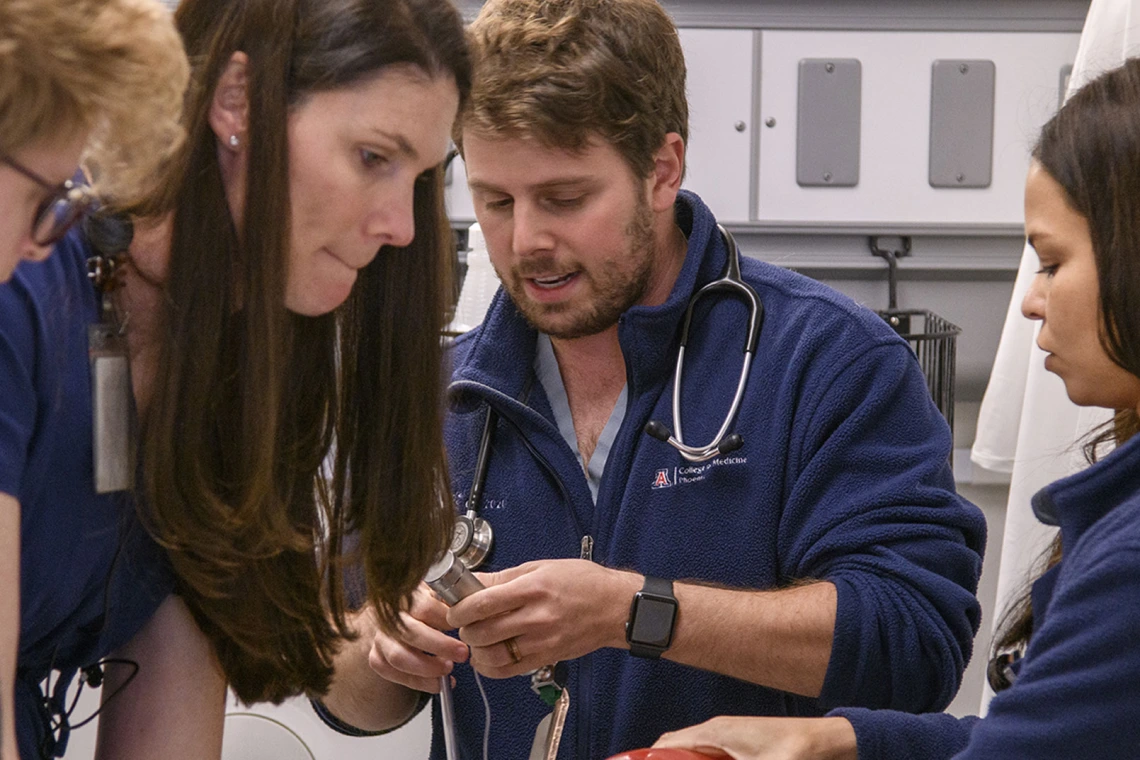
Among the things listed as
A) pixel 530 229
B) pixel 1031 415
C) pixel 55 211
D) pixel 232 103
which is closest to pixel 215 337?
pixel 232 103

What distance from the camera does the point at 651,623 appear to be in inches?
50.0

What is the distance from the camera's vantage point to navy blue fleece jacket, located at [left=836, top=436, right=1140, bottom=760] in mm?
838

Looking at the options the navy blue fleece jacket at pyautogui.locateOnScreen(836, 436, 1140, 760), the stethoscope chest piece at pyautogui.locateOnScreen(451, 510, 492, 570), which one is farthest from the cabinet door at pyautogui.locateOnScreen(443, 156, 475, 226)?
the navy blue fleece jacket at pyautogui.locateOnScreen(836, 436, 1140, 760)

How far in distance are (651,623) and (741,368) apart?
0.35 m

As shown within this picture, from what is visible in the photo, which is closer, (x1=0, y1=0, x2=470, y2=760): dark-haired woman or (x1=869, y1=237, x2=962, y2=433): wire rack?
A: (x1=0, y1=0, x2=470, y2=760): dark-haired woman

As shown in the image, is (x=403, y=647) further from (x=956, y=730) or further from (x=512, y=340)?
(x=956, y=730)

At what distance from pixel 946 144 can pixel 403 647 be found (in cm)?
145

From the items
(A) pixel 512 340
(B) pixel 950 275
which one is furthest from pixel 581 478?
(B) pixel 950 275

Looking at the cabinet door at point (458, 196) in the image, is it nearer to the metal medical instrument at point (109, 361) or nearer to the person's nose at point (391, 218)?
the person's nose at point (391, 218)

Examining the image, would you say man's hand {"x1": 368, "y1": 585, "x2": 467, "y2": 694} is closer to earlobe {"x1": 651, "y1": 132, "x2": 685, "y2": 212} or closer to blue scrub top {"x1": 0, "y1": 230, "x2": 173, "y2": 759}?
blue scrub top {"x1": 0, "y1": 230, "x2": 173, "y2": 759}

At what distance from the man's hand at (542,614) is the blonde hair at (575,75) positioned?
20.2 inches

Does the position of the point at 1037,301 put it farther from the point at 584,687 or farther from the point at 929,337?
the point at 929,337

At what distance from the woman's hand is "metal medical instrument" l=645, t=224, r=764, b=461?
1.16ft

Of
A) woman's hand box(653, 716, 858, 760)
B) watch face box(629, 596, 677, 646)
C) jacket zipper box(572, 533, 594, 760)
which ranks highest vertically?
watch face box(629, 596, 677, 646)
